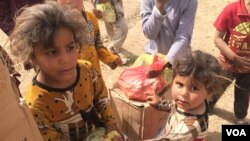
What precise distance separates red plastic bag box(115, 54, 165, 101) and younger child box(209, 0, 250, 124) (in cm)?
71

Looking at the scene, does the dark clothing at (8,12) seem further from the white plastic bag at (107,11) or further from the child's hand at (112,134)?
A: the child's hand at (112,134)

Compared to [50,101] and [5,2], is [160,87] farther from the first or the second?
[5,2]

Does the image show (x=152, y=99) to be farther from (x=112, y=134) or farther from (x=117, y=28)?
(x=117, y=28)

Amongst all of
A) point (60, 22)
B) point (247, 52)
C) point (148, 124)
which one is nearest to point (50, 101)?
point (60, 22)

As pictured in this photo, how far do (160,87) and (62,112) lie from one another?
35.3 inches

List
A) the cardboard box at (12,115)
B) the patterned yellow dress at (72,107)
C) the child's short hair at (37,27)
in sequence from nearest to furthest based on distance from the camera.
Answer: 1. the cardboard box at (12,115)
2. the child's short hair at (37,27)
3. the patterned yellow dress at (72,107)

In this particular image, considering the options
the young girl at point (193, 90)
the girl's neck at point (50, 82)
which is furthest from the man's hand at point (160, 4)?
the girl's neck at point (50, 82)

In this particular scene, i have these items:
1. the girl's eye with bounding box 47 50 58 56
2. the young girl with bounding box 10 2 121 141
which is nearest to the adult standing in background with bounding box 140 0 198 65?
the young girl with bounding box 10 2 121 141

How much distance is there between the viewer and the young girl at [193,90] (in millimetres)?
2141

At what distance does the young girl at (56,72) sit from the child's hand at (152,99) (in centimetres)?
57

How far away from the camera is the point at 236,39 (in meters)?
2.90

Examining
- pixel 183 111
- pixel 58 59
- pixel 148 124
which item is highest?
pixel 58 59

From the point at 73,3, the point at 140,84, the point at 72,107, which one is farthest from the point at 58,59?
the point at 140,84

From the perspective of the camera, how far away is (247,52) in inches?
114
